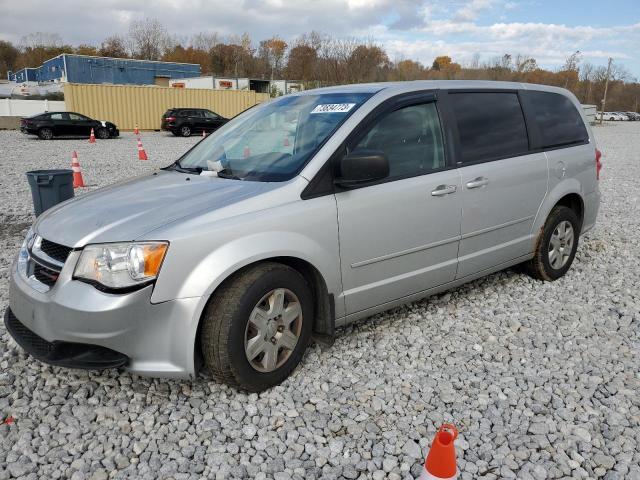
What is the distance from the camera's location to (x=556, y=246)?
197 inches

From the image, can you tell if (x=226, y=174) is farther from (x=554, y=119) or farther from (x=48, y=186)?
(x=48, y=186)

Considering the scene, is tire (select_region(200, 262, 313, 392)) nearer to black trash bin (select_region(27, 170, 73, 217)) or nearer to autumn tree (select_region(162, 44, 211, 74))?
black trash bin (select_region(27, 170, 73, 217))

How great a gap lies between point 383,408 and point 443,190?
1.59 m

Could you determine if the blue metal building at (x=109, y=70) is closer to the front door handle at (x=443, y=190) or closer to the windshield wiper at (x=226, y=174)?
the windshield wiper at (x=226, y=174)

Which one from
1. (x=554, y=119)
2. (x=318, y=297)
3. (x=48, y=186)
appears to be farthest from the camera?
(x=48, y=186)

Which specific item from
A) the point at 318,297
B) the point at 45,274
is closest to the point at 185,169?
the point at 45,274

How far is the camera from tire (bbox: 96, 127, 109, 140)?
2483 centimetres

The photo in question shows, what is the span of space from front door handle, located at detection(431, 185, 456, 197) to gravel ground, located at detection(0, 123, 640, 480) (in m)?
1.04

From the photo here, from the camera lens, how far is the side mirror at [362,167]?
3.13 metres

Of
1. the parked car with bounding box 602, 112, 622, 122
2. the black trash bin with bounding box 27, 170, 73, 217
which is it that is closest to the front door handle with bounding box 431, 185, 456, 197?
the black trash bin with bounding box 27, 170, 73, 217

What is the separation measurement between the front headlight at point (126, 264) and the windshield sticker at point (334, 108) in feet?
5.03

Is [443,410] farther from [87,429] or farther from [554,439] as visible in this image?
[87,429]

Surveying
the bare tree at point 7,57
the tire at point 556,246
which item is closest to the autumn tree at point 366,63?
the tire at point 556,246

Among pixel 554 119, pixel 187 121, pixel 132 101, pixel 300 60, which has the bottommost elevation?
pixel 187 121
